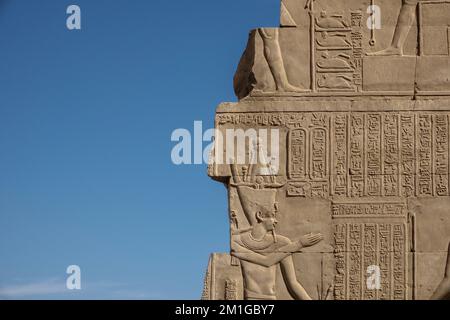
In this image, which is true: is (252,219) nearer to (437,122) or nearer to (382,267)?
(382,267)

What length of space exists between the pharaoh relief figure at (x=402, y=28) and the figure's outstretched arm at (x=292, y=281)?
247 cm

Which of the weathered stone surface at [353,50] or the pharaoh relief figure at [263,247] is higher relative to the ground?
the weathered stone surface at [353,50]

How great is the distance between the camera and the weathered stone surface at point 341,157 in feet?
34.0

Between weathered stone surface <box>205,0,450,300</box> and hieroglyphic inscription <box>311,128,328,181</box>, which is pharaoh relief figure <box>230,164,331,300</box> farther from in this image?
hieroglyphic inscription <box>311,128,328,181</box>

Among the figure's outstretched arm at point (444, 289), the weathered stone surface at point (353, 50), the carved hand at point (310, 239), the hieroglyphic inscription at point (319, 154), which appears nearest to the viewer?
the figure's outstretched arm at point (444, 289)

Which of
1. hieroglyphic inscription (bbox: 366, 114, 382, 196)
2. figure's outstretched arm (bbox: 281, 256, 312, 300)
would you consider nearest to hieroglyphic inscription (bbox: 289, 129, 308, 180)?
hieroglyphic inscription (bbox: 366, 114, 382, 196)

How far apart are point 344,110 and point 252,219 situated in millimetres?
1548

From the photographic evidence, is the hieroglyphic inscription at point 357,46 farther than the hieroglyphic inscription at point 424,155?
Yes

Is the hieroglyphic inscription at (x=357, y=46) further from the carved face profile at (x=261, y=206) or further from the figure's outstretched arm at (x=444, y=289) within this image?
the figure's outstretched arm at (x=444, y=289)

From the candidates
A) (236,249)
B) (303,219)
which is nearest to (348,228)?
(303,219)

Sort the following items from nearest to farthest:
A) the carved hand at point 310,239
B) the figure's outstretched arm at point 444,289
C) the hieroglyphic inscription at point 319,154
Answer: the figure's outstretched arm at point 444,289, the carved hand at point 310,239, the hieroglyphic inscription at point 319,154

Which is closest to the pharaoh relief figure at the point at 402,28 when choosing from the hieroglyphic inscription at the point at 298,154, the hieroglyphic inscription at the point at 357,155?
the hieroglyphic inscription at the point at 357,155
